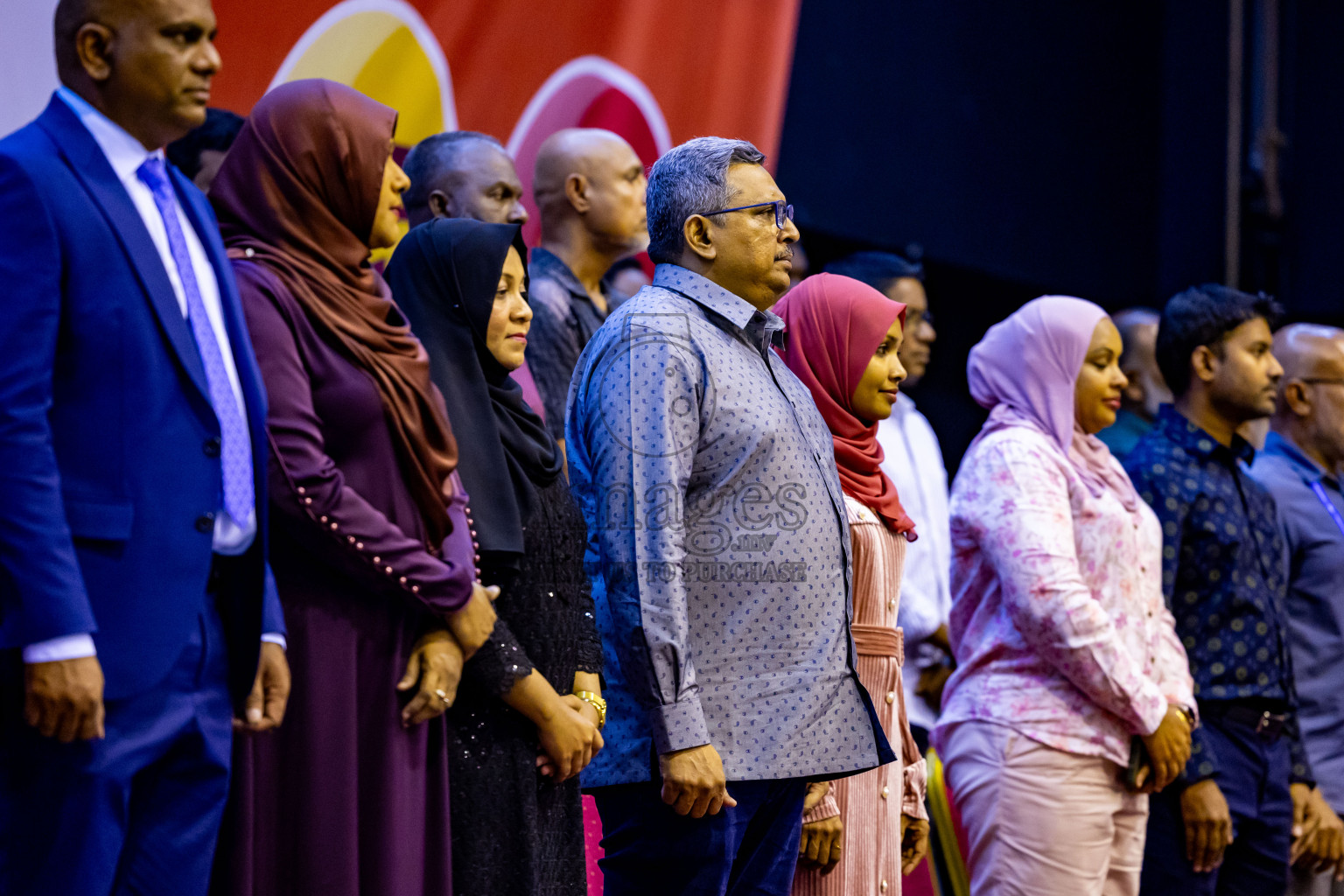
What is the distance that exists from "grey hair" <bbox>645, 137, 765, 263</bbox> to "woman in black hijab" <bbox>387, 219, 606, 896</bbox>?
0.78ft

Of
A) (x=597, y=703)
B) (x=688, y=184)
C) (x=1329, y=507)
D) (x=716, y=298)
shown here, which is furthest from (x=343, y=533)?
(x=1329, y=507)

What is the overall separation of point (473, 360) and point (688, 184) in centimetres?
46

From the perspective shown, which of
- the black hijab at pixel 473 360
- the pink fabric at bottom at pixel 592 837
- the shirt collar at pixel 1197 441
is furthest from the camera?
the shirt collar at pixel 1197 441

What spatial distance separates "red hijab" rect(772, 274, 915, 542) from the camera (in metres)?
2.80

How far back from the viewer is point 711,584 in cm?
224

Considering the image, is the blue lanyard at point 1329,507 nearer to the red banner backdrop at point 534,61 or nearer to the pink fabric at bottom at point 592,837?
the red banner backdrop at point 534,61

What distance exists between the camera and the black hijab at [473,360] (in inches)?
89.3

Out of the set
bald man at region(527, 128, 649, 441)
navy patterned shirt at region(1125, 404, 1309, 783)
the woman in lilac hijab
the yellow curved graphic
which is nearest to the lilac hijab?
the woman in lilac hijab

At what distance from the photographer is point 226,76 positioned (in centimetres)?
324

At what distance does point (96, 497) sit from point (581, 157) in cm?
211

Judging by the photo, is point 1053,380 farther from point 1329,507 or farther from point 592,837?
point 592,837

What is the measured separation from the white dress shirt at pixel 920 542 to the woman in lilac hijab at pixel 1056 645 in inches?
16.7

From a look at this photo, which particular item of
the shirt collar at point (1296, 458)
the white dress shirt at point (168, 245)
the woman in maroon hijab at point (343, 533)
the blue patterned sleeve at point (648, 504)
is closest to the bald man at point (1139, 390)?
the shirt collar at point (1296, 458)

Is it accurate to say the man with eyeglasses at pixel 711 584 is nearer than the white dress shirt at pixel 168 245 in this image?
No
